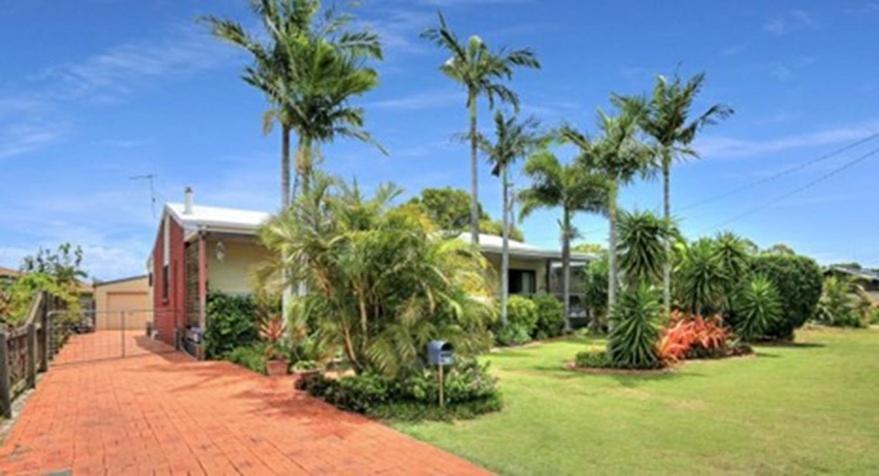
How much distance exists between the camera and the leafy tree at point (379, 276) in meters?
8.84

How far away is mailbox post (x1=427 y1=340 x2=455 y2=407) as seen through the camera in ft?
27.1

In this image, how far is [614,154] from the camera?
1405 cm

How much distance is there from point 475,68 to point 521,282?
9.66 metres

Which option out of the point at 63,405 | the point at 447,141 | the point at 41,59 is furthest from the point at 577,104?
the point at 63,405

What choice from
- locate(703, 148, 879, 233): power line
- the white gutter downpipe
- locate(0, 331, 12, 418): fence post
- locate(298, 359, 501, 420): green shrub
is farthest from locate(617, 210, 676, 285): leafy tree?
the white gutter downpipe

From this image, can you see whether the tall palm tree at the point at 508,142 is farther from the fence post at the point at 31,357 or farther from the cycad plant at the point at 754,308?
the fence post at the point at 31,357

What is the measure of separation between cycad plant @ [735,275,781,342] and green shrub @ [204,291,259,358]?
43.1 ft

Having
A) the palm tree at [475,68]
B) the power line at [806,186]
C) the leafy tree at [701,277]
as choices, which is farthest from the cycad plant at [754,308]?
the palm tree at [475,68]

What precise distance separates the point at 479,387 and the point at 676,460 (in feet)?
10.5

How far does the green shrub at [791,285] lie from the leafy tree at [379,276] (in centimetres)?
1386

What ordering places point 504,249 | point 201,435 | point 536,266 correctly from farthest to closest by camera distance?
point 536,266, point 504,249, point 201,435

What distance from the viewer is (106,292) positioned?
2998cm

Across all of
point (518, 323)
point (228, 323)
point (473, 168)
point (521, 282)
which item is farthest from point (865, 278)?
point (228, 323)

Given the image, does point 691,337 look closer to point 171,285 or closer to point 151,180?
point 171,285
